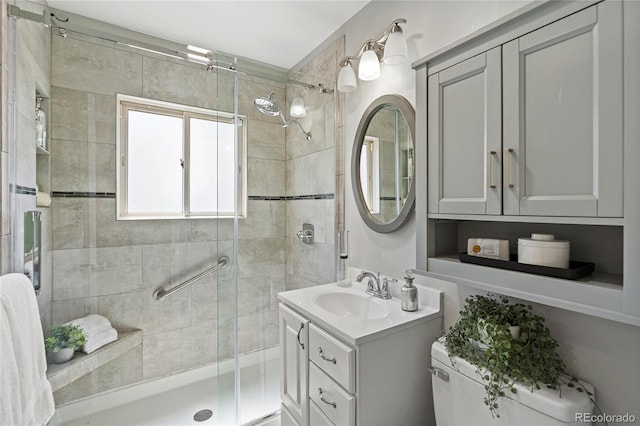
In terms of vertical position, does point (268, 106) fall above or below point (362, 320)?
above

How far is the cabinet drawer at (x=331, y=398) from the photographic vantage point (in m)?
1.11

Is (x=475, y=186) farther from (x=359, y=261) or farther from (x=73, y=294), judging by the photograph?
(x=73, y=294)

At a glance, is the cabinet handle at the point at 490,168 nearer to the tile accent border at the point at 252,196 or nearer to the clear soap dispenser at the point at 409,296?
the clear soap dispenser at the point at 409,296

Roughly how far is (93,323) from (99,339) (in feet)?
0.34

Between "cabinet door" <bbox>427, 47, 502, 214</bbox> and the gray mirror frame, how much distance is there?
0.97ft

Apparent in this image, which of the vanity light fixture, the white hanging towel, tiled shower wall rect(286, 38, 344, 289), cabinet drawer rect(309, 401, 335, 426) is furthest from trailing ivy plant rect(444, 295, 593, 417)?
the white hanging towel

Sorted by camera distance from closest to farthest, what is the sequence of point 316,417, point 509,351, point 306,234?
point 509,351 → point 316,417 → point 306,234

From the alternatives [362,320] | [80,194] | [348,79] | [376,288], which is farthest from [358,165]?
[80,194]

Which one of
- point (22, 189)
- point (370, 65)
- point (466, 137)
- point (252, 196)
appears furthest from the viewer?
point (252, 196)

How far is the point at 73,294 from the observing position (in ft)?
5.87

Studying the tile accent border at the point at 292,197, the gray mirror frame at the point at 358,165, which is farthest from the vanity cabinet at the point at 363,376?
the tile accent border at the point at 292,197

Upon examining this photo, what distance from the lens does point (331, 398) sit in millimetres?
1215

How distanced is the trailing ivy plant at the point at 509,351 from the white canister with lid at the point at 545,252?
8.7 inches

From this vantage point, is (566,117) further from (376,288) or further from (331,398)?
(331,398)
